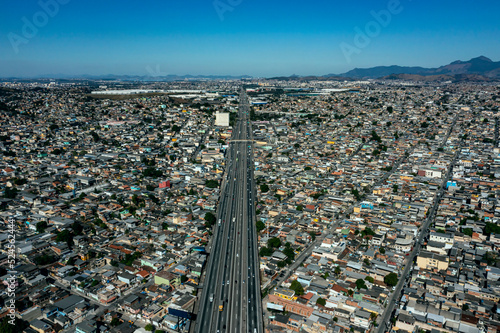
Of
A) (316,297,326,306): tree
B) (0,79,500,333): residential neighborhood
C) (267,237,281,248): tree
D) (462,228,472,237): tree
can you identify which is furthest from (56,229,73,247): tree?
(462,228,472,237): tree

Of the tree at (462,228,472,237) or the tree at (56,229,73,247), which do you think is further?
the tree at (462,228,472,237)

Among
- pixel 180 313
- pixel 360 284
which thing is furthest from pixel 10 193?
pixel 360 284

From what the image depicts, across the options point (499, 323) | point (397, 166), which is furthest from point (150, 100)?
point (499, 323)

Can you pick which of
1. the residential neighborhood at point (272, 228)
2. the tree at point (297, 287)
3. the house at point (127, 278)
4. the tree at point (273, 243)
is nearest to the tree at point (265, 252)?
the residential neighborhood at point (272, 228)

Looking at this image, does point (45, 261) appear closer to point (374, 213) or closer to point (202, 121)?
point (374, 213)

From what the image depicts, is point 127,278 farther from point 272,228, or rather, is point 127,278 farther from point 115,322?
point 272,228

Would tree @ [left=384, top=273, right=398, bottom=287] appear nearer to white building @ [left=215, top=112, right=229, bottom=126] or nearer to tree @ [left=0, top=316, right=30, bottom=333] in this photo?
tree @ [left=0, top=316, right=30, bottom=333]

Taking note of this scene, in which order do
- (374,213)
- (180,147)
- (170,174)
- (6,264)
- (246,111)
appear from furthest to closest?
(246,111) < (180,147) < (170,174) < (374,213) < (6,264)
